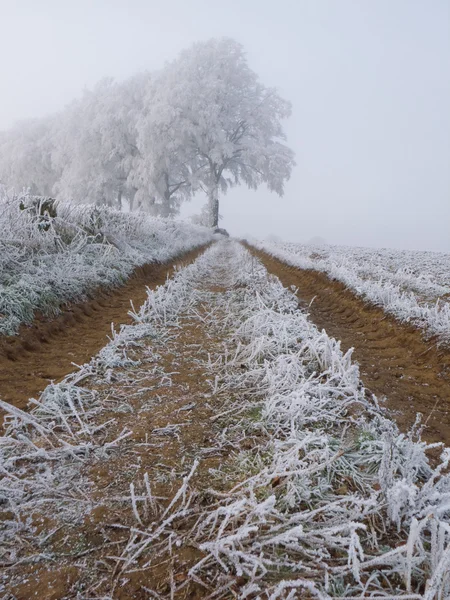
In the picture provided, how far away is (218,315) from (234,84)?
29.5 meters

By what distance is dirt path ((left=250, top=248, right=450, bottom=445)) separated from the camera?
9.04 ft

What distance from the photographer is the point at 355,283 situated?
21.2 feet

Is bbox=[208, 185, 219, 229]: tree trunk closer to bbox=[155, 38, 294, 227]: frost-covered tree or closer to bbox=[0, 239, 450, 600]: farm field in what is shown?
bbox=[155, 38, 294, 227]: frost-covered tree

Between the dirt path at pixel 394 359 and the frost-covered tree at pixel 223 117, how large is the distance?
76.2ft

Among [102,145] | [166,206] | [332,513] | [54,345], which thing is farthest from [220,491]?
[102,145]

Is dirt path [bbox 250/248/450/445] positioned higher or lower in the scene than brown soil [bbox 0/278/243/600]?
higher

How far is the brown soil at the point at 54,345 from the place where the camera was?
2760mm

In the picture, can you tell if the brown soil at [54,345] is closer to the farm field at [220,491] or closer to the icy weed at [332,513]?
the farm field at [220,491]

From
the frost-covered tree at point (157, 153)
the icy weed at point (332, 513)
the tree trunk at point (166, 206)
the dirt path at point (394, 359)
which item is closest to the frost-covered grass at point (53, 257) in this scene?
the icy weed at point (332, 513)

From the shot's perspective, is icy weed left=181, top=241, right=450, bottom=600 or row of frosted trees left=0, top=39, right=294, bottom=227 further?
row of frosted trees left=0, top=39, right=294, bottom=227

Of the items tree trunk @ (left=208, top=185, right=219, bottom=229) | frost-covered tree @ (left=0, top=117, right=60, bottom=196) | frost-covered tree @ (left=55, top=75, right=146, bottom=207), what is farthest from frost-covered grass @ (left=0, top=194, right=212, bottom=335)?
frost-covered tree @ (left=0, top=117, right=60, bottom=196)

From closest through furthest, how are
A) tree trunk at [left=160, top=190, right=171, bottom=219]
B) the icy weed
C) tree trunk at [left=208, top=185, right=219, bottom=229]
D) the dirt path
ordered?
the icy weed → the dirt path → tree trunk at [left=160, top=190, right=171, bottom=219] → tree trunk at [left=208, top=185, right=219, bottom=229]

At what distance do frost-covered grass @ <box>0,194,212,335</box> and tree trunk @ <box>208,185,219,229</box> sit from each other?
2163cm

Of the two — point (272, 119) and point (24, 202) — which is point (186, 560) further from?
point (272, 119)
